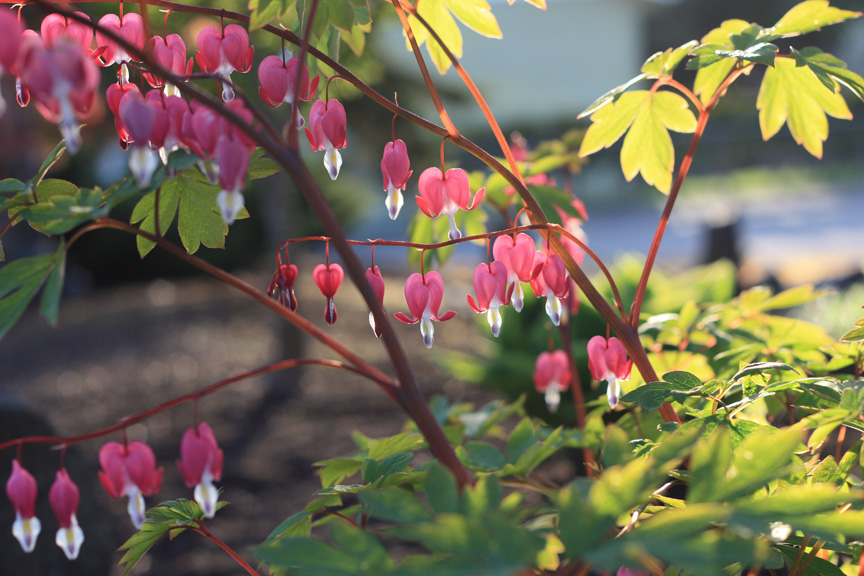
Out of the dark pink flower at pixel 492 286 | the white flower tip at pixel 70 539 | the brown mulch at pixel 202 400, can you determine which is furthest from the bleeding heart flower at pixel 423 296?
the brown mulch at pixel 202 400

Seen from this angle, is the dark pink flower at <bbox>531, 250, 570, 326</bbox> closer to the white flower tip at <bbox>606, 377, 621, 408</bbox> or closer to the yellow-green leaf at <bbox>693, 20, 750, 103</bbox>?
the white flower tip at <bbox>606, 377, 621, 408</bbox>

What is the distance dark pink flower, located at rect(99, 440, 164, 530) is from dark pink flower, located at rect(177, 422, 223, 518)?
0.11ft

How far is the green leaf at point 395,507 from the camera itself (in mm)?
681

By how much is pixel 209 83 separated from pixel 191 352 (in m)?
2.04

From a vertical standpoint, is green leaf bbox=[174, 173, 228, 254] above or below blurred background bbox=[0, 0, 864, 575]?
above

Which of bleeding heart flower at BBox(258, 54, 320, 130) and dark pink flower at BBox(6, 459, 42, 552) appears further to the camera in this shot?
bleeding heart flower at BBox(258, 54, 320, 130)

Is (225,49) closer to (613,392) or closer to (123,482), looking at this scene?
(123,482)

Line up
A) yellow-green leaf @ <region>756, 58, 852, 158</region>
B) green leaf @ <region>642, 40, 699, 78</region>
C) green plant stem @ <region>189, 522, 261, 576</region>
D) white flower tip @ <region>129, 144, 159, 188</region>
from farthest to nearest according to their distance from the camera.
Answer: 1. yellow-green leaf @ <region>756, 58, 852, 158</region>
2. green leaf @ <region>642, 40, 699, 78</region>
3. green plant stem @ <region>189, 522, 261, 576</region>
4. white flower tip @ <region>129, 144, 159, 188</region>

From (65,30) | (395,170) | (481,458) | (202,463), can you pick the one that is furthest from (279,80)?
(481,458)

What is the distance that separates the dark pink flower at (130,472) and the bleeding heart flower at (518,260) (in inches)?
20.5

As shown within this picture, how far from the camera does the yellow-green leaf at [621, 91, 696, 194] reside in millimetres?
1229

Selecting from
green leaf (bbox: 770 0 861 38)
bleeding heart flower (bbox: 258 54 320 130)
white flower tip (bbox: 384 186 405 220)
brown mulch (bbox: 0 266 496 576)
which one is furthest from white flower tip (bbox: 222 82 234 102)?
brown mulch (bbox: 0 266 496 576)

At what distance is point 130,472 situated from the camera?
0.83 m

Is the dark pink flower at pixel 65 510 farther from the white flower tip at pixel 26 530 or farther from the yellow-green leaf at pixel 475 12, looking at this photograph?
the yellow-green leaf at pixel 475 12
